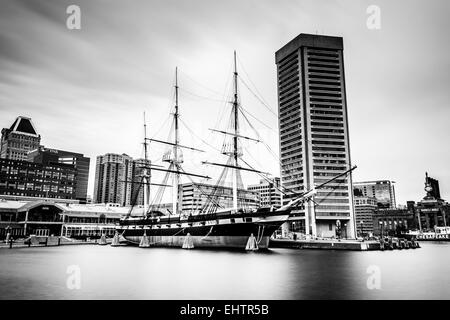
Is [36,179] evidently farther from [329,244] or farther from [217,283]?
[217,283]

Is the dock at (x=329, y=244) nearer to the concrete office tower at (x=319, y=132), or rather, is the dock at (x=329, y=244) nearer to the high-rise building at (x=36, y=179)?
the concrete office tower at (x=319, y=132)

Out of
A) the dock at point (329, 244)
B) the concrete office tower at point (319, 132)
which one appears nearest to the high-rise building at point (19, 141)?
the concrete office tower at point (319, 132)

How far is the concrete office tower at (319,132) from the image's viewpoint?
132m

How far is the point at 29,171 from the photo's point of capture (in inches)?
5507

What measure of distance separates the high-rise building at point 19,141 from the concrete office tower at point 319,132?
418 ft

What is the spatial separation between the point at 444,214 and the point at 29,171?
622 feet

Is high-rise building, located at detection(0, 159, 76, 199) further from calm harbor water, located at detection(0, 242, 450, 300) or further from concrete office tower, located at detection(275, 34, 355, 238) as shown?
calm harbor water, located at detection(0, 242, 450, 300)

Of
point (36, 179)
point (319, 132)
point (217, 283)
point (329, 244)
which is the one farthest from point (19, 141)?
point (217, 283)

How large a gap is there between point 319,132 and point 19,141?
150 m

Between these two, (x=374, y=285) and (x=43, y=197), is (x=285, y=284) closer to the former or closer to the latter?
(x=374, y=285)

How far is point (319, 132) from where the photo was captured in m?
138

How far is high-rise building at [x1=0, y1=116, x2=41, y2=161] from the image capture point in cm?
16301

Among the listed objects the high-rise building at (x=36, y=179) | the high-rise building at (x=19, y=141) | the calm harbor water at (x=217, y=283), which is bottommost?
the calm harbor water at (x=217, y=283)

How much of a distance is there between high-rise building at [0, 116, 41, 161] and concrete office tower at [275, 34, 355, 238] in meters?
127
